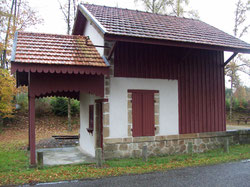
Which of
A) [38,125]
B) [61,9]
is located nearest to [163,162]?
[38,125]

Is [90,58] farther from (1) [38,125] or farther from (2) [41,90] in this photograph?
(1) [38,125]

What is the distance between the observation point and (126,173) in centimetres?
670

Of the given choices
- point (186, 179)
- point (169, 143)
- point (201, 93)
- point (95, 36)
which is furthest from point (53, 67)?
point (201, 93)

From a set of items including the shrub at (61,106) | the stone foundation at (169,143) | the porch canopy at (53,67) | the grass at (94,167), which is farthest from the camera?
the shrub at (61,106)

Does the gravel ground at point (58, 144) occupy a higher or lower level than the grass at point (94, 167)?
lower

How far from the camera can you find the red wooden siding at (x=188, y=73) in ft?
30.0

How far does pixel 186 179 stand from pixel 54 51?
5.58 metres

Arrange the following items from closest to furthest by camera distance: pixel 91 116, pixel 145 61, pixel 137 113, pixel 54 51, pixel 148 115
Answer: pixel 54 51, pixel 137 113, pixel 148 115, pixel 145 61, pixel 91 116

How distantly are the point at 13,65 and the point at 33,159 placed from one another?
9.11 feet

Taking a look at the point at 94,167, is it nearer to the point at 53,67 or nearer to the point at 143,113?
the point at 143,113

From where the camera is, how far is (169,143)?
942 cm

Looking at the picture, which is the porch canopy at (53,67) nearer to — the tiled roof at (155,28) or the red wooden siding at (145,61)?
the red wooden siding at (145,61)

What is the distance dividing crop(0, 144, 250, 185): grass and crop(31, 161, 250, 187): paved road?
39cm

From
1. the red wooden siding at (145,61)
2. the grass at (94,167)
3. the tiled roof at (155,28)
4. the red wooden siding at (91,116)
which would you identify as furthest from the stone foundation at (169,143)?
the tiled roof at (155,28)
